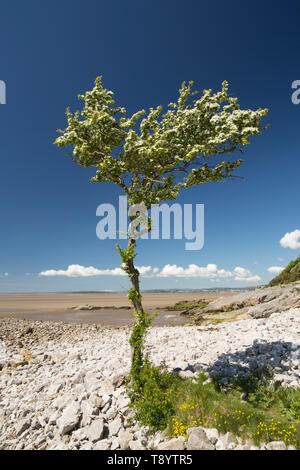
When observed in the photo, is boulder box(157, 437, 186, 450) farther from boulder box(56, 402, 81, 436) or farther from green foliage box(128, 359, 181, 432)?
boulder box(56, 402, 81, 436)

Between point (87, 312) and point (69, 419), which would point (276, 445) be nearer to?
point (69, 419)

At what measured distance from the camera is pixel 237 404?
6.00 m

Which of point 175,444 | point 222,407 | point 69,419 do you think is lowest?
point 69,419

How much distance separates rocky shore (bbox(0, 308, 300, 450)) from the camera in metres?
5.78

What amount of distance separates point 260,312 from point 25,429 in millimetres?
18111

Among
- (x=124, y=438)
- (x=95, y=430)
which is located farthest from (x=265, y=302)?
(x=95, y=430)

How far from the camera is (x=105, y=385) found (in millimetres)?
7918

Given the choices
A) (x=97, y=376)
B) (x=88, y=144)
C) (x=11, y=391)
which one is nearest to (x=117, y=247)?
(x=88, y=144)

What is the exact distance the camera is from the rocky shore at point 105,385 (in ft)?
19.0

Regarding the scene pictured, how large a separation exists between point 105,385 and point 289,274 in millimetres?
27273

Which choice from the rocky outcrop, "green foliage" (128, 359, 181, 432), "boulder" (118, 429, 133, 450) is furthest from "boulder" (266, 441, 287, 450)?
the rocky outcrop

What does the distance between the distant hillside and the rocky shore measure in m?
14.3

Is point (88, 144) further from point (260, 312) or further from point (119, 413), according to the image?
point (260, 312)

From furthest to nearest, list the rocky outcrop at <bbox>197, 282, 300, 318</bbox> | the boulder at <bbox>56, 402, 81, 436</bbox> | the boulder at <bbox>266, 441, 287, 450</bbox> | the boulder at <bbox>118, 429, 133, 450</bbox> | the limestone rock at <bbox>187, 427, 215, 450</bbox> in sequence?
the rocky outcrop at <bbox>197, 282, 300, 318</bbox> → the boulder at <bbox>56, 402, 81, 436</bbox> → the boulder at <bbox>118, 429, 133, 450</bbox> → the limestone rock at <bbox>187, 427, 215, 450</bbox> → the boulder at <bbox>266, 441, 287, 450</bbox>
